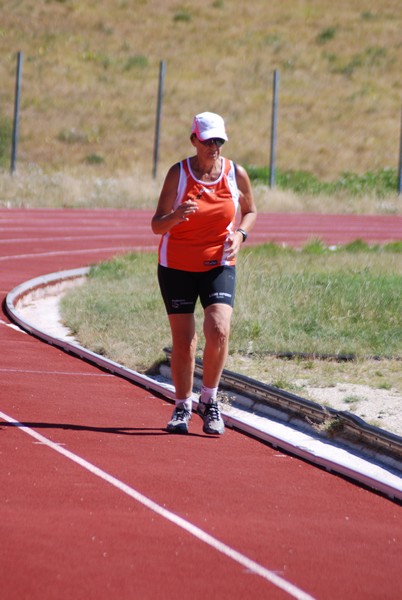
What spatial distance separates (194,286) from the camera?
28.8 feet

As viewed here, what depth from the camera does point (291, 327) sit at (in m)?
14.1

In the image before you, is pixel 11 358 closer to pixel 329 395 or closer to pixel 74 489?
pixel 329 395

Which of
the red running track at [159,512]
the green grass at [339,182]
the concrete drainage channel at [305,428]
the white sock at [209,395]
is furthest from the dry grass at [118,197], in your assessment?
the white sock at [209,395]

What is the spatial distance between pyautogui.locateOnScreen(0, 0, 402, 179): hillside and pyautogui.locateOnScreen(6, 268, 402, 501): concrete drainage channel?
41.5 metres

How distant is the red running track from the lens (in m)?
5.50

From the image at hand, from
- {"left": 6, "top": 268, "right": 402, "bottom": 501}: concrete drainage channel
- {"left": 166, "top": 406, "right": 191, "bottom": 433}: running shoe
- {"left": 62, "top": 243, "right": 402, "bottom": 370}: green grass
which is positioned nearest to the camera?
{"left": 6, "top": 268, "right": 402, "bottom": 501}: concrete drainage channel

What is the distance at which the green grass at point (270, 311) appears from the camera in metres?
13.0

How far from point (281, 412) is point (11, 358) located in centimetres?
320

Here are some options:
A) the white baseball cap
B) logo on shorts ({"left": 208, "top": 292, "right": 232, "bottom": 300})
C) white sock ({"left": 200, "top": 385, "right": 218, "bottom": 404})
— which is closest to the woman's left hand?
logo on shorts ({"left": 208, "top": 292, "right": 232, "bottom": 300})

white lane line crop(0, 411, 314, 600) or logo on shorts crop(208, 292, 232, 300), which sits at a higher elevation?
logo on shorts crop(208, 292, 232, 300)

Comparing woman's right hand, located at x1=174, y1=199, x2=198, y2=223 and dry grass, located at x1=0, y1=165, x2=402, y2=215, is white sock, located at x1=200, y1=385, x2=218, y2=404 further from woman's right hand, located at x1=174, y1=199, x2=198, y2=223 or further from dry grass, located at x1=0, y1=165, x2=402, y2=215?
dry grass, located at x1=0, y1=165, x2=402, y2=215

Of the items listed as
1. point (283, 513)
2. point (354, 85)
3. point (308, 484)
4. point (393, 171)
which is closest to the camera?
point (283, 513)

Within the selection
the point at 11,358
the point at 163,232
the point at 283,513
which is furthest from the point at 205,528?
the point at 11,358

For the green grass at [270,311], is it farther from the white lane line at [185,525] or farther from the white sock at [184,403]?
the white lane line at [185,525]
